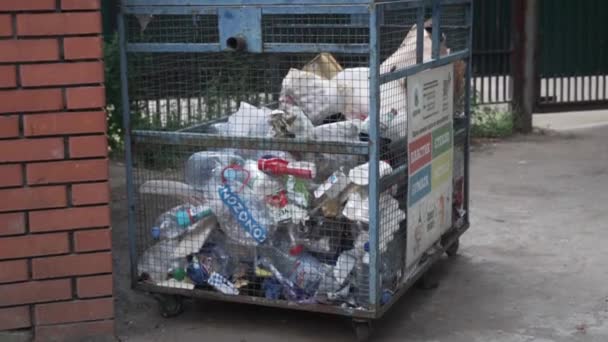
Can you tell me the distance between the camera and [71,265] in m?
4.40

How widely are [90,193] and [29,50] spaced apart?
665mm

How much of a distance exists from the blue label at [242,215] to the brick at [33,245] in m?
0.82

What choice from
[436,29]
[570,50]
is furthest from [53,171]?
[570,50]

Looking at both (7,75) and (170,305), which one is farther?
(170,305)

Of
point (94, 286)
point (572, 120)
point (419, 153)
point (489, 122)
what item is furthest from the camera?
point (572, 120)

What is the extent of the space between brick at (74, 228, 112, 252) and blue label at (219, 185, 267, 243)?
643mm

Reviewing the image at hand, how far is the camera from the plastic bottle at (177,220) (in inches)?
194

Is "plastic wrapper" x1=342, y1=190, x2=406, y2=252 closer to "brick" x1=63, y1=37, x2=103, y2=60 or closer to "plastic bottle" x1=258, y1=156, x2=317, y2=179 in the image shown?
"plastic bottle" x1=258, y1=156, x2=317, y2=179

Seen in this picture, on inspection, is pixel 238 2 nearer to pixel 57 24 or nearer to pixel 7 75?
pixel 57 24

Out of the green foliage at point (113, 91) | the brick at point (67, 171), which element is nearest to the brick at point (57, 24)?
the brick at point (67, 171)

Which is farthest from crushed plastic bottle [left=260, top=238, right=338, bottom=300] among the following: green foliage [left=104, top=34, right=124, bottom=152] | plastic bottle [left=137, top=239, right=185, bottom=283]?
green foliage [left=104, top=34, right=124, bottom=152]

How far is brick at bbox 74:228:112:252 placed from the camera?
439cm

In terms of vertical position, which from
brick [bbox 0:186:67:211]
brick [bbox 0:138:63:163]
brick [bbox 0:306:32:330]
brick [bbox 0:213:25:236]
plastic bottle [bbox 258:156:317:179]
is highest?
brick [bbox 0:138:63:163]

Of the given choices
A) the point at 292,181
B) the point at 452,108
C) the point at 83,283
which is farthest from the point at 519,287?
the point at 83,283
